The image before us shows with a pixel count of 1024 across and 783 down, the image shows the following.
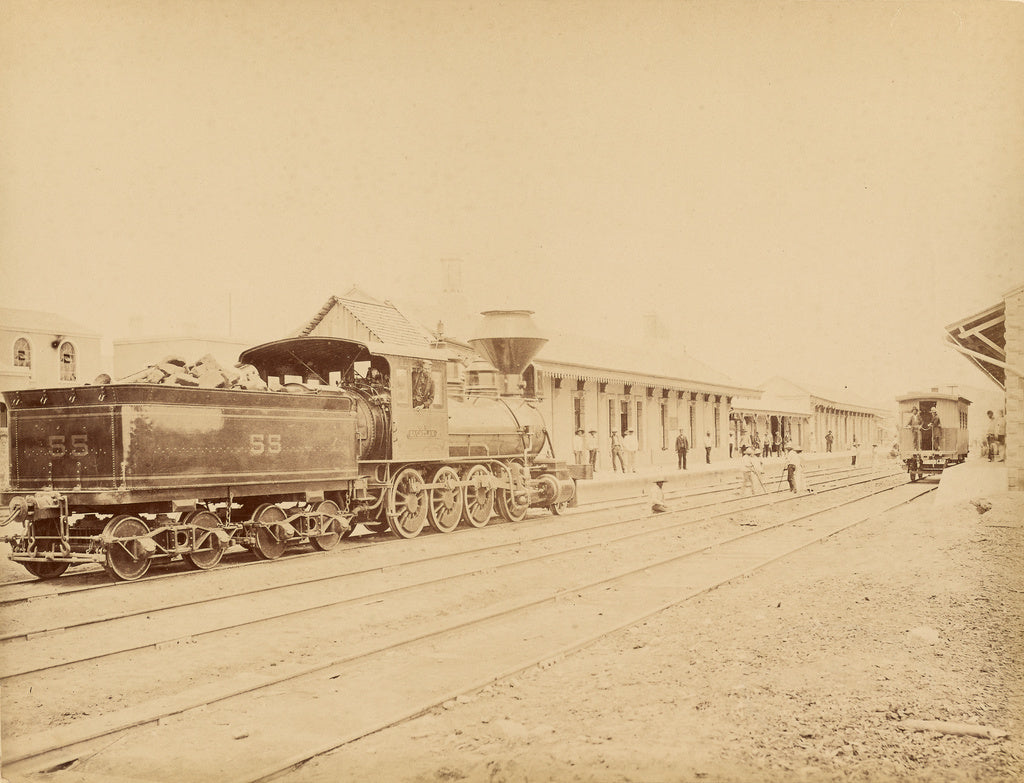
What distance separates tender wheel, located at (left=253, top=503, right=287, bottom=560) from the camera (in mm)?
9086

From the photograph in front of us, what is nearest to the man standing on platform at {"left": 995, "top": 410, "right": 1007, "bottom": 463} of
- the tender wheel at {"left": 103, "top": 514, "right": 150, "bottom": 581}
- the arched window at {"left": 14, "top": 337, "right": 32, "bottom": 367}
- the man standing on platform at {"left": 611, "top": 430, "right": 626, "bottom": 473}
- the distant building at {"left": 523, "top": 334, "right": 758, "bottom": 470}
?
the distant building at {"left": 523, "top": 334, "right": 758, "bottom": 470}

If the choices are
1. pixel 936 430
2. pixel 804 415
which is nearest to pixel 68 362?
pixel 936 430

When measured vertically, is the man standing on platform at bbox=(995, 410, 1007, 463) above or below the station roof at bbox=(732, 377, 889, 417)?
below

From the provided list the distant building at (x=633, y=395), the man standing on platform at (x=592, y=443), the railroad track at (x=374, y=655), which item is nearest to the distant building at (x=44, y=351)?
the railroad track at (x=374, y=655)

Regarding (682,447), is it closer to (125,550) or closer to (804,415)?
(804,415)

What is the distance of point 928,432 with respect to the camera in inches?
923

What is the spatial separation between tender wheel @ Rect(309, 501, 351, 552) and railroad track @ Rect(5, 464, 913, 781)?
2.17m

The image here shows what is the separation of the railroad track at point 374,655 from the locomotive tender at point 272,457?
7.21ft

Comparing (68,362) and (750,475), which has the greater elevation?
(68,362)

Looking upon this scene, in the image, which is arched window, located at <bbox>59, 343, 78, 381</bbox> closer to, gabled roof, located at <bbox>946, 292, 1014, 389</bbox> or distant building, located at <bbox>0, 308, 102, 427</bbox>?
distant building, located at <bbox>0, 308, 102, 427</bbox>

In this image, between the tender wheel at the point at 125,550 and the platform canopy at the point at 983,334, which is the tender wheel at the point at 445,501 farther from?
the platform canopy at the point at 983,334

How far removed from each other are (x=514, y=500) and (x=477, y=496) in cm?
105

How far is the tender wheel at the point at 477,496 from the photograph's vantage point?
1231 cm

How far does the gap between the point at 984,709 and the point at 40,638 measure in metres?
6.08
